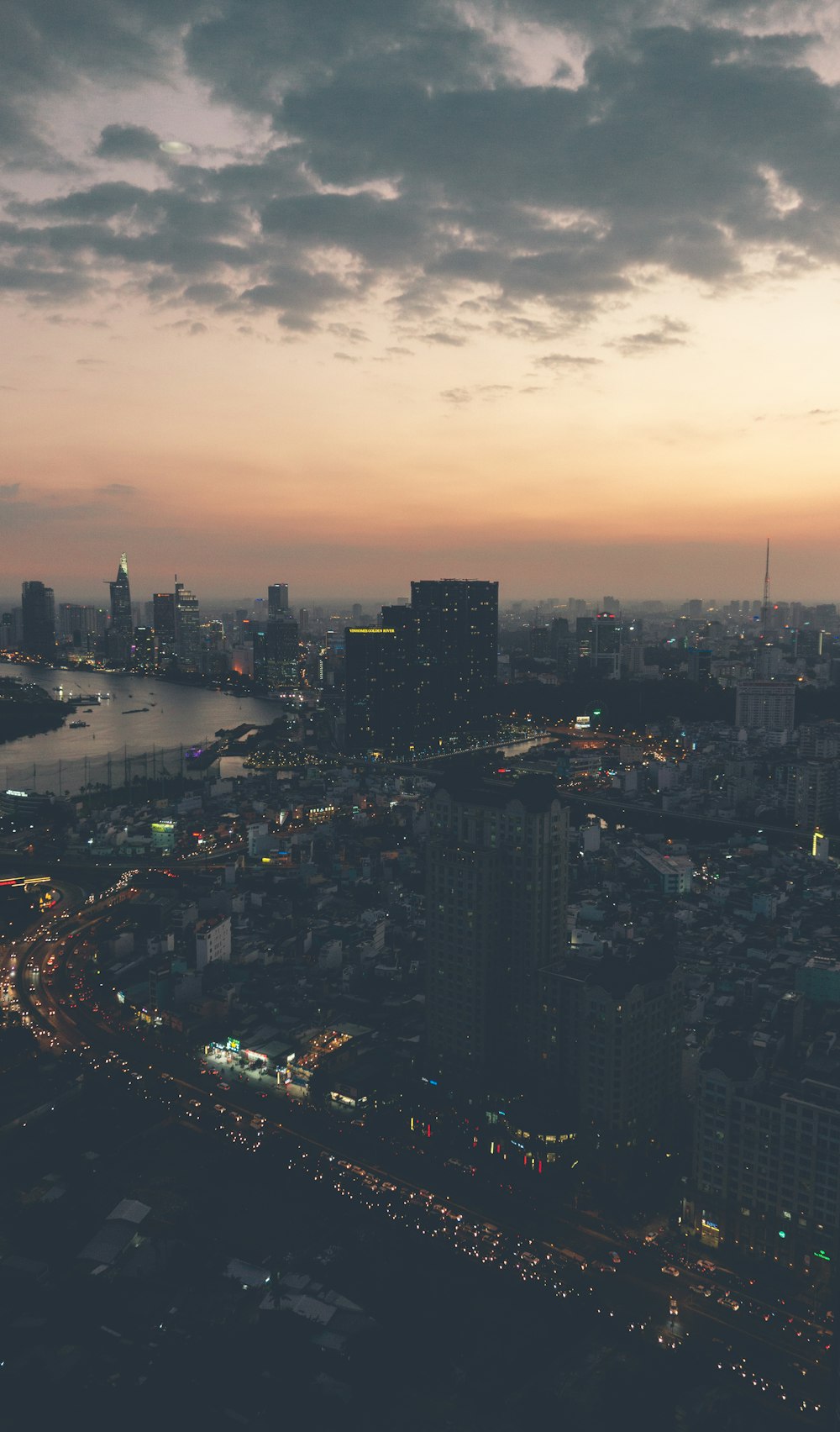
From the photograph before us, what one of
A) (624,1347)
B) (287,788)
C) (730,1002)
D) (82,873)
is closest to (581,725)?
(287,788)

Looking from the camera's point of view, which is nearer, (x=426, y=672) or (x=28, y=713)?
(x=426, y=672)

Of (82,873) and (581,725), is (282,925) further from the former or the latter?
(581,725)

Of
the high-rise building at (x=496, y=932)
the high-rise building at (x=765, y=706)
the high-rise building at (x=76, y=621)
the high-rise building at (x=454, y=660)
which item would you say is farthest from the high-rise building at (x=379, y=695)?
the high-rise building at (x=76, y=621)

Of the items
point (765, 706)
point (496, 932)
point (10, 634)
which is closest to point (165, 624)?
point (10, 634)

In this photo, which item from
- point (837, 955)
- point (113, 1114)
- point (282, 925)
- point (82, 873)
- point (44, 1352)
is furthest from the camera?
point (82, 873)

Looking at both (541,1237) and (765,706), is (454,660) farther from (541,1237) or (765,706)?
(541,1237)

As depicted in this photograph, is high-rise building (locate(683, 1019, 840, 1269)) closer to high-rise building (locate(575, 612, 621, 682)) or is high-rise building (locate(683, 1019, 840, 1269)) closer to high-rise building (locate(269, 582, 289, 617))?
high-rise building (locate(575, 612, 621, 682))

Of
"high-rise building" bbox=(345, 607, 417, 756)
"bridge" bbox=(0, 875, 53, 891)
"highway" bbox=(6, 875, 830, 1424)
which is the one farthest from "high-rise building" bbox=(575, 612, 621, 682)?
"highway" bbox=(6, 875, 830, 1424)
